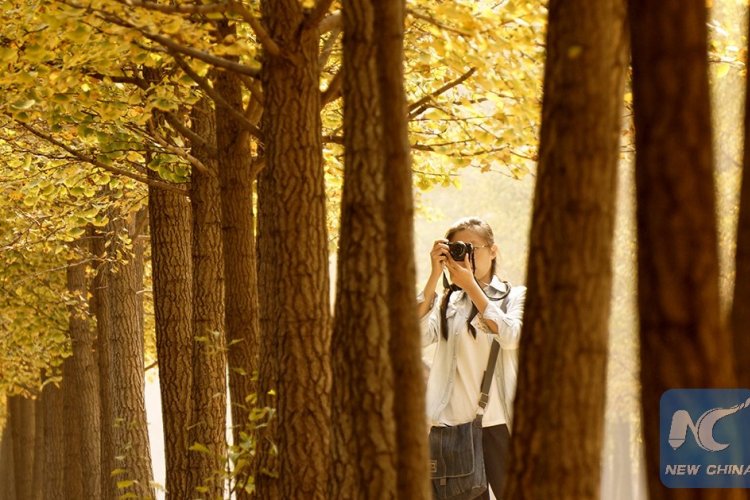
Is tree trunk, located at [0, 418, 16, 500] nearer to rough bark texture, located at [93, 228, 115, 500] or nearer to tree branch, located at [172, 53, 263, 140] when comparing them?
rough bark texture, located at [93, 228, 115, 500]

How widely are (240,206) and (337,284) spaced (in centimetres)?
348

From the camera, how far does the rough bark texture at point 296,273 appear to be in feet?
21.5

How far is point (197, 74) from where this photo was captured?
8.00 meters

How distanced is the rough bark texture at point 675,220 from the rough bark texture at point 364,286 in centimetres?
144

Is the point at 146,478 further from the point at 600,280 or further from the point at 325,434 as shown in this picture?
the point at 600,280

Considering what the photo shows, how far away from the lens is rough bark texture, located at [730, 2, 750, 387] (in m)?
3.91

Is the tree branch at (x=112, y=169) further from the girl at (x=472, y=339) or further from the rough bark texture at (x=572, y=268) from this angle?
the rough bark texture at (x=572, y=268)

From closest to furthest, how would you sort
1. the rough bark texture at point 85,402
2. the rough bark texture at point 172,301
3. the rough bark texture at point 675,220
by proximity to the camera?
the rough bark texture at point 675,220 < the rough bark texture at point 172,301 < the rough bark texture at point 85,402

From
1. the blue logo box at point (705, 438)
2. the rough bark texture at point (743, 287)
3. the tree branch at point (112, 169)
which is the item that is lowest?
the blue logo box at point (705, 438)

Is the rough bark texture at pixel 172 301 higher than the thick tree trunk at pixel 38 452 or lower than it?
higher

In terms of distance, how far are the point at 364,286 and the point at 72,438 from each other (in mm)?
16205

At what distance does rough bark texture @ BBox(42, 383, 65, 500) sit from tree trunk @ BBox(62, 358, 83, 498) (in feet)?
1.22

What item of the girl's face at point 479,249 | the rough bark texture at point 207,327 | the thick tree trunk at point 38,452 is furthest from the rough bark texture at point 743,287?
the thick tree trunk at point 38,452

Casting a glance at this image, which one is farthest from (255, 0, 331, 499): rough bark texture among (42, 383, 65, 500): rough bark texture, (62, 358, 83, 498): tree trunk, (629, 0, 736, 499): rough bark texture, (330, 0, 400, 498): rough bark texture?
(42, 383, 65, 500): rough bark texture
